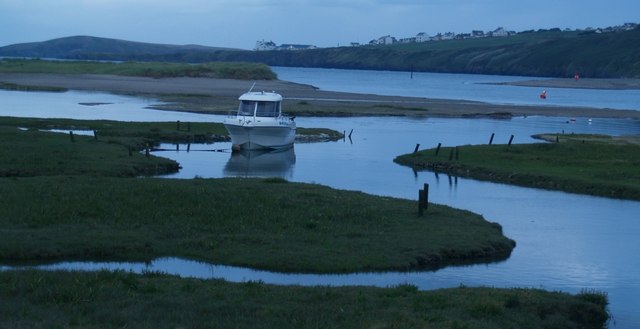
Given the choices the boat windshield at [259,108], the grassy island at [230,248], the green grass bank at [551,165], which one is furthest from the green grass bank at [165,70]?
the grassy island at [230,248]

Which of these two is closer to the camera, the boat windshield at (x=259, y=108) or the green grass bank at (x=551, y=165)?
the green grass bank at (x=551, y=165)

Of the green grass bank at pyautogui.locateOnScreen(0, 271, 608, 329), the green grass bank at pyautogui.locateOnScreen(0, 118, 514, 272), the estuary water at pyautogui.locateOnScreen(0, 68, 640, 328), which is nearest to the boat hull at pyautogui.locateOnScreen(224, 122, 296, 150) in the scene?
the estuary water at pyautogui.locateOnScreen(0, 68, 640, 328)

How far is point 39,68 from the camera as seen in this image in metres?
146

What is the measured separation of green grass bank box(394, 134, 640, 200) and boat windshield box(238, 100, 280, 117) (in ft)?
23.5

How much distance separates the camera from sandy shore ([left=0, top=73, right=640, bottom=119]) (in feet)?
275

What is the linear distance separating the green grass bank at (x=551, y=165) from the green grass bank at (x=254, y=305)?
1944 cm

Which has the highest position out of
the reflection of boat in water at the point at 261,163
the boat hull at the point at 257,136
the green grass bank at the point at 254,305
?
the green grass bank at the point at 254,305

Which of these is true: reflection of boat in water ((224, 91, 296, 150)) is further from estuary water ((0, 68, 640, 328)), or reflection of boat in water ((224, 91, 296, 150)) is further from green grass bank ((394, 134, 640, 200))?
green grass bank ((394, 134, 640, 200))

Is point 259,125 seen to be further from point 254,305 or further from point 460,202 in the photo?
point 254,305

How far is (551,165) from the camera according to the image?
42.8 m

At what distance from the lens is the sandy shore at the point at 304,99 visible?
3300 inches

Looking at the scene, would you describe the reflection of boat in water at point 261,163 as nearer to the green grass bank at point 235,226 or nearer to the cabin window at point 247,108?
the cabin window at point 247,108

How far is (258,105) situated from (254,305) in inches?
1360

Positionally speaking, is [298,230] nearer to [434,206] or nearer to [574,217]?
[434,206]
